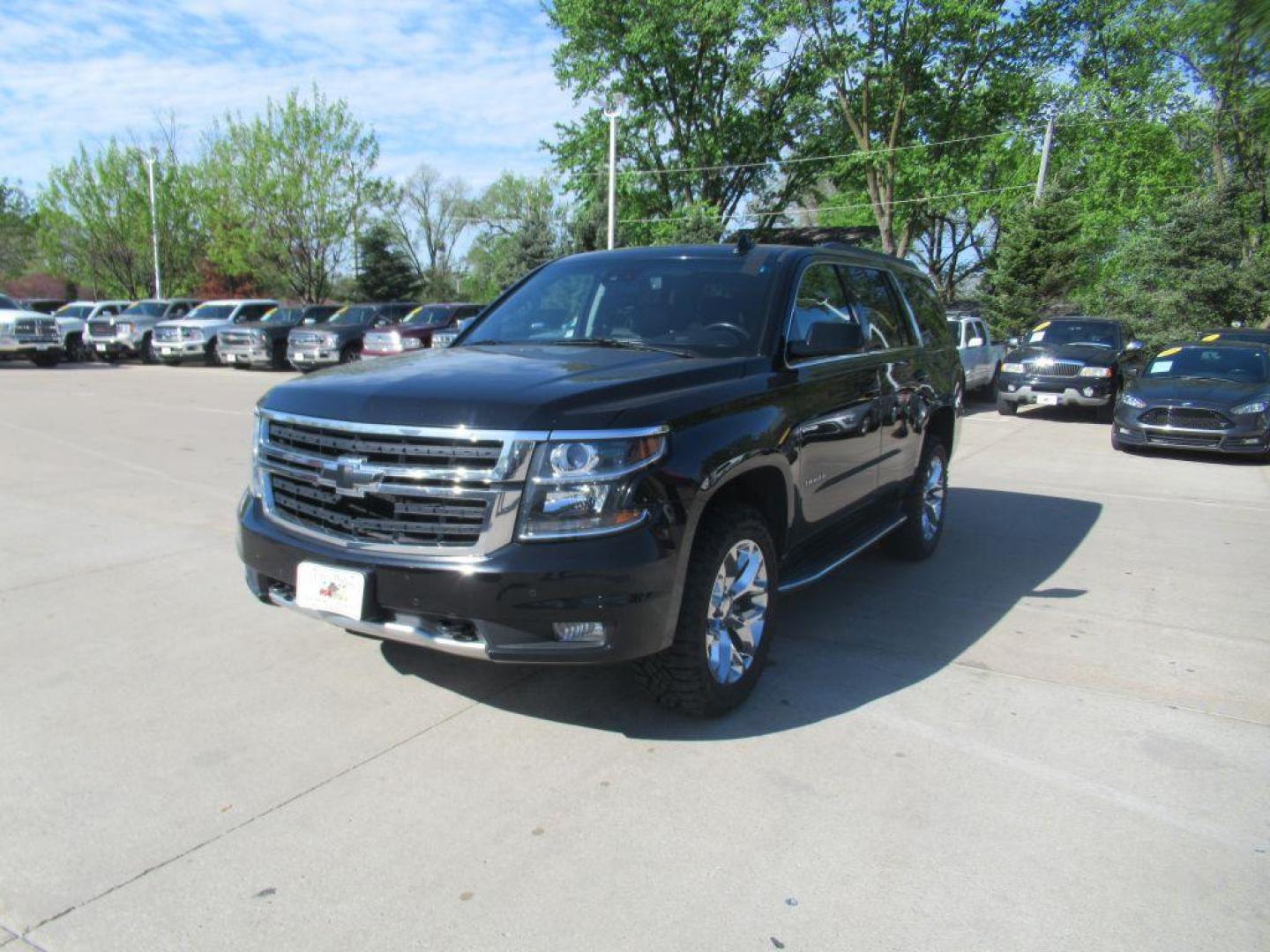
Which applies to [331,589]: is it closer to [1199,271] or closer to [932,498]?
[932,498]

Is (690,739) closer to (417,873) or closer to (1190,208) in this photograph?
(417,873)

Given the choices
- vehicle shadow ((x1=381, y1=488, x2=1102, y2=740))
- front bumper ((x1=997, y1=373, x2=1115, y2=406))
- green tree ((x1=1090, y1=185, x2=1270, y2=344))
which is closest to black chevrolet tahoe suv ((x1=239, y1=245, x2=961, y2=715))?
vehicle shadow ((x1=381, y1=488, x2=1102, y2=740))

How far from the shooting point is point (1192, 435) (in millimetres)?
11406

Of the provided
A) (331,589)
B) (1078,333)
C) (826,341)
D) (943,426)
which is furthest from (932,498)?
(1078,333)

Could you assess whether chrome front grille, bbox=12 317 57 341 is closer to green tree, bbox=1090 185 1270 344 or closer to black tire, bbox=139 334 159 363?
black tire, bbox=139 334 159 363

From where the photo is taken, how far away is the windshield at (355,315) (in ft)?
75.8

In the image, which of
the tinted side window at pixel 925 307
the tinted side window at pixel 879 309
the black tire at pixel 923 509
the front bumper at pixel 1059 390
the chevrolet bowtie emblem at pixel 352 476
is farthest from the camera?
the front bumper at pixel 1059 390

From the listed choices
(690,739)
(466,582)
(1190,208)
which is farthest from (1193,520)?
(1190,208)

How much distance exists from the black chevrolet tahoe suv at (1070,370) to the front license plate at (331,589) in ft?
48.1

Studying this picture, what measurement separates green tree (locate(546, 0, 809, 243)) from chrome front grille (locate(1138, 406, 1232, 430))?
2575 cm

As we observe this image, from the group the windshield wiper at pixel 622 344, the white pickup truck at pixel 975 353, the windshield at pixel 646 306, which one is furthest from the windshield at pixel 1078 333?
the windshield wiper at pixel 622 344

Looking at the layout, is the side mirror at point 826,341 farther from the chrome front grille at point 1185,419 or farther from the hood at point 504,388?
the chrome front grille at point 1185,419

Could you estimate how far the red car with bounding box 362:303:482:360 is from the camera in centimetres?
2066

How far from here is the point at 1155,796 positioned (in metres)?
3.18
